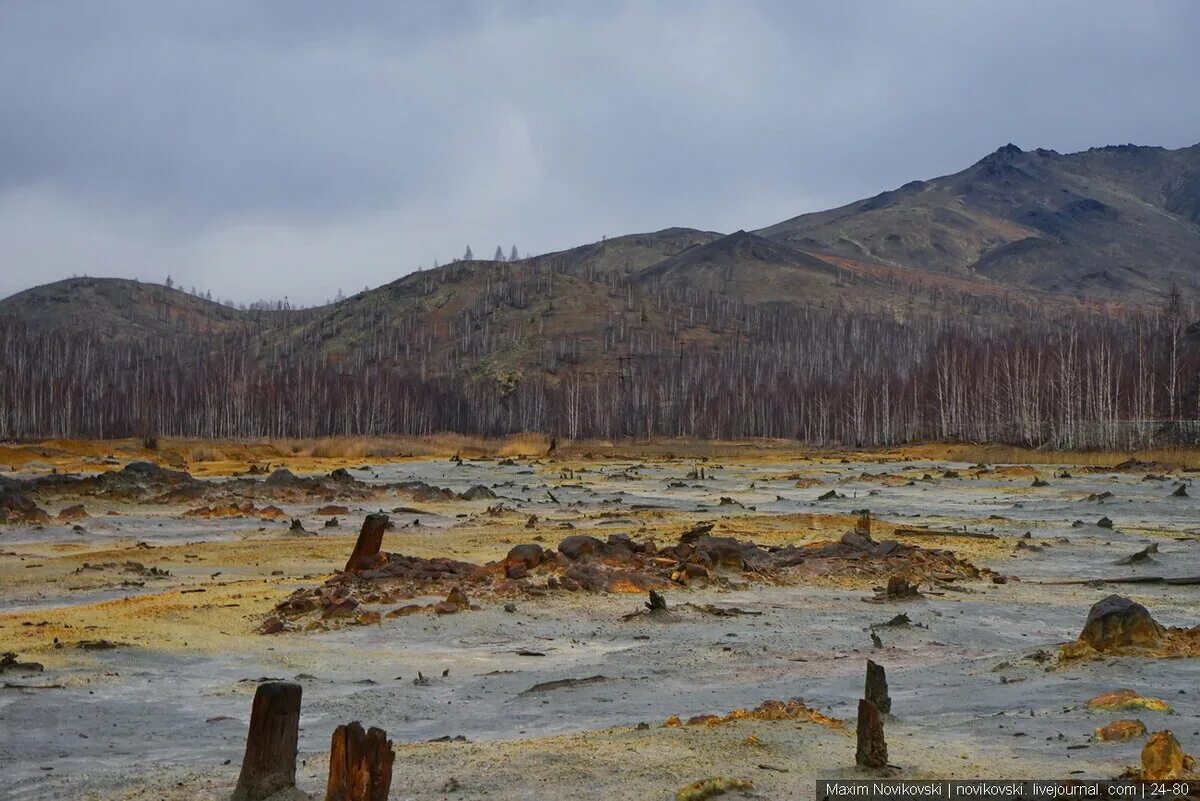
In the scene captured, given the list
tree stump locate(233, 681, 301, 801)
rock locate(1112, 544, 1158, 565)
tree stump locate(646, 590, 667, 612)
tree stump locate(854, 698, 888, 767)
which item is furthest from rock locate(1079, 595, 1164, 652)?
rock locate(1112, 544, 1158, 565)

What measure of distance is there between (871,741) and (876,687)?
6.12 ft

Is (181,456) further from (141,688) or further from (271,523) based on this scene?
(141,688)

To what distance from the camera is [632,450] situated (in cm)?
11462

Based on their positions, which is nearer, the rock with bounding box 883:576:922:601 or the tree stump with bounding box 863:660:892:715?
the tree stump with bounding box 863:660:892:715

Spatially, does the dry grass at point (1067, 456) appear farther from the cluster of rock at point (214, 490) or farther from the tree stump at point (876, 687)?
the tree stump at point (876, 687)

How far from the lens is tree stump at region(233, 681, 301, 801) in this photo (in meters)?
7.80

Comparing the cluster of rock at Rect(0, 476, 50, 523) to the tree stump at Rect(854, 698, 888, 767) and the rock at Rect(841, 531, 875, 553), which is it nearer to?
the rock at Rect(841, 531, 875, 553)

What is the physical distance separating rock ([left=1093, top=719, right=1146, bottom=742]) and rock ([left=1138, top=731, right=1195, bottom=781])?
140cm

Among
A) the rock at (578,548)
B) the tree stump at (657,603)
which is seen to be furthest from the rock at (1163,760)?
the rock at (578,548)

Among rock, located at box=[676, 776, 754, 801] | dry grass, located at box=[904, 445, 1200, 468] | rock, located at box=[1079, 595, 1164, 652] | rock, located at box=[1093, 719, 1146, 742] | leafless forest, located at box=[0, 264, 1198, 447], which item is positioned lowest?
rock, located at box=[676, 776, 754, 801]

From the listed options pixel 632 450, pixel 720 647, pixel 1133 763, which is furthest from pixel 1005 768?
pixel 632 450

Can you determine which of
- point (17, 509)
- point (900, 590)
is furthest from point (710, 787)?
point (17, 509)

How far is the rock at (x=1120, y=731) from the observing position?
8.93 m

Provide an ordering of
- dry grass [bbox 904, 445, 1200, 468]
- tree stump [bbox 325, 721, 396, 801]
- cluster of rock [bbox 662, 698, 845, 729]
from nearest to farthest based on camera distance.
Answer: tree stump [bbox 325, 721, 396, 801] < cluster of rock [bbox 662, 698, 845, 729] < dry grass [bbox 904, 445, 1200, 468]
